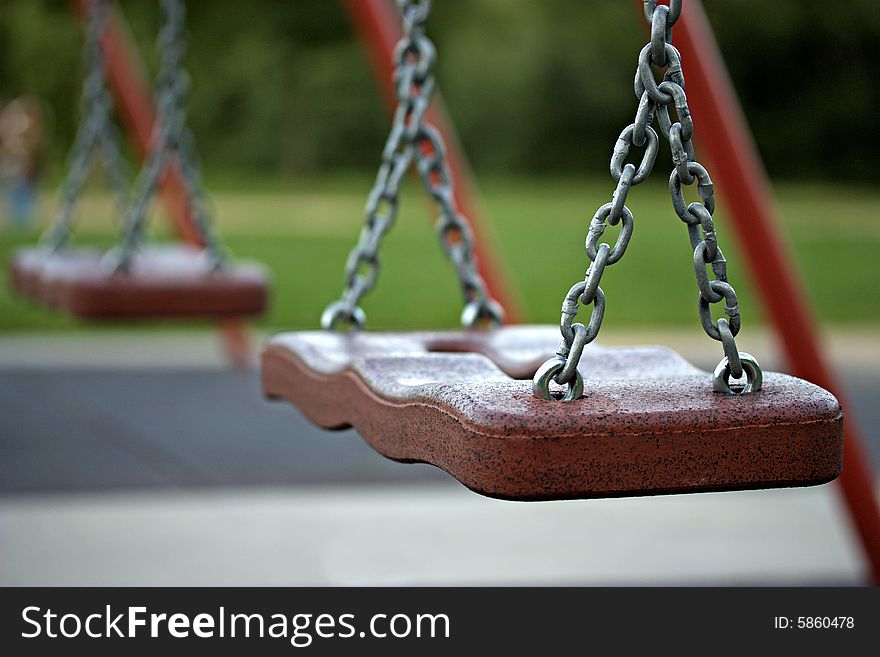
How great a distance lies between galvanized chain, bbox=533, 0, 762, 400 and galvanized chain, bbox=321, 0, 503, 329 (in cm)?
57

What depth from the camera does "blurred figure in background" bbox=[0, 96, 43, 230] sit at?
545 inches

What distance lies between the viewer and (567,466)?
1.19m

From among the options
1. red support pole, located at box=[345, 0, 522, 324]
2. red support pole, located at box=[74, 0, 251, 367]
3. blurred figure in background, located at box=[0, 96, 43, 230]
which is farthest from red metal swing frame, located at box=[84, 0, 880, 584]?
blurred figure in background, located at box=[0, 96, 43, 230]

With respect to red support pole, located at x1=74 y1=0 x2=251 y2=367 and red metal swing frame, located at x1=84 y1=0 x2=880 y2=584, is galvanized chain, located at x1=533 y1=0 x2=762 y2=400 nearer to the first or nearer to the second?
red metal swing frame, located at x1=84 y1=0 x2=880 y2=584

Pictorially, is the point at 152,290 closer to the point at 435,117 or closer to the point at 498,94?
the point at 435,117

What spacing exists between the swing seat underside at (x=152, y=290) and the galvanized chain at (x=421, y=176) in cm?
81

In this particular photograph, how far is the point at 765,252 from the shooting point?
2852 millimetres

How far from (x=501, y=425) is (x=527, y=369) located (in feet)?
1.74

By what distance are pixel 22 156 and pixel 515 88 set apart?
54.2 ft

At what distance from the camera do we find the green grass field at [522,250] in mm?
10547

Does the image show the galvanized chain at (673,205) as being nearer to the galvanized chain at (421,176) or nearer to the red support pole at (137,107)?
the galvanized chain at (421,176)

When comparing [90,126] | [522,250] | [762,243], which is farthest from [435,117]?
[522,250]

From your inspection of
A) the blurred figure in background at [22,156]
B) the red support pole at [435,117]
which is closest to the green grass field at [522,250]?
the blurred figure in background at [22,156]

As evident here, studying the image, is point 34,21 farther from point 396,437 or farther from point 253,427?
point 396,437
